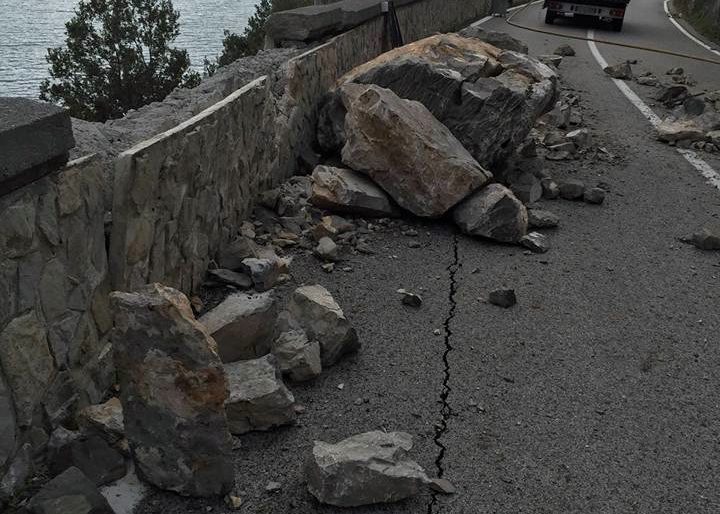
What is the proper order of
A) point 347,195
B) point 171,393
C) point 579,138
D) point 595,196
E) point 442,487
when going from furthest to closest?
point 579,138 → point 595,196 → point 347,195 → point 442,487 → point 171,393

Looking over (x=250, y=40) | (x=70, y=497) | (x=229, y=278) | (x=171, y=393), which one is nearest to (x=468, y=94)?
(x=229, y=278)

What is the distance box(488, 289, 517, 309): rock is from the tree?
16376 millimetres

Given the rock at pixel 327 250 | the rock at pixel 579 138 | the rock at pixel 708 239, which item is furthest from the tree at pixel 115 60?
the rock at pixel 708 239

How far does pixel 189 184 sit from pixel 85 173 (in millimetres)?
1023

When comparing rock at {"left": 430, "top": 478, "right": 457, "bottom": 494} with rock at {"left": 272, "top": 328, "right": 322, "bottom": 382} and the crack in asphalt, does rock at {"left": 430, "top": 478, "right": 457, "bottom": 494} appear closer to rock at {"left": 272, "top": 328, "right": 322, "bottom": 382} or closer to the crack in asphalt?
the crack in asphalt

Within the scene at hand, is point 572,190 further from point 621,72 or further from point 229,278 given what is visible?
point 621,72

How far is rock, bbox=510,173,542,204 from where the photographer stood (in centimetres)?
615

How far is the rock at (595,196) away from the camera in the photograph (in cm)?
610

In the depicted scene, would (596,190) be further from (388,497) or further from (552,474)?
(388,497)

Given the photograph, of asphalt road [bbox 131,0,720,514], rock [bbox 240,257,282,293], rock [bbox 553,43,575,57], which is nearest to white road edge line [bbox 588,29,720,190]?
rock [bbox 553,43,575,57]

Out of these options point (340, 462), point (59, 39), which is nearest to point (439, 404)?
point (340, 462)

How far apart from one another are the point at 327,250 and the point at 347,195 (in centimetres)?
75

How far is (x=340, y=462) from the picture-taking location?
2.66 m

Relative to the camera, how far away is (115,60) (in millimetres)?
19922
